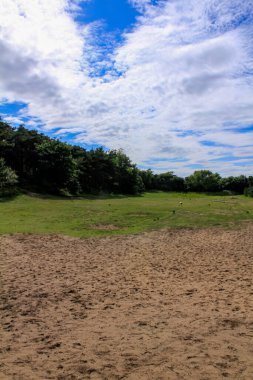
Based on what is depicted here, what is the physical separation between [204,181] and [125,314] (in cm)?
8878

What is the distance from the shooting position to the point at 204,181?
307 ft

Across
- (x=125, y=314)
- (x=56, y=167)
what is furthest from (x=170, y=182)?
Result: (x=125, y=314)

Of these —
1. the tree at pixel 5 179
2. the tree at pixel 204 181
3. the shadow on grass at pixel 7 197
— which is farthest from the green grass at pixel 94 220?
the tree at pixel 204 181

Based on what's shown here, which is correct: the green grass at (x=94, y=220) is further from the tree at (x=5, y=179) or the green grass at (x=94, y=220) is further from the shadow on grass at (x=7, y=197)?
the tree at (x=5, y=179)

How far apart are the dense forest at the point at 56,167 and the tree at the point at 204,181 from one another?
28.9 metres

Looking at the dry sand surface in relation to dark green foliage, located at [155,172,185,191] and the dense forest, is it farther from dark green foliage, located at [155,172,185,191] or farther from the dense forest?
dark green foliage, located at [155,172,185,191]

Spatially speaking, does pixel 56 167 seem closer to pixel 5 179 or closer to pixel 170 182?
pixel 5 179

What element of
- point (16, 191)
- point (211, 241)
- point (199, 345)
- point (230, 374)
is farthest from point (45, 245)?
point (16, 191)

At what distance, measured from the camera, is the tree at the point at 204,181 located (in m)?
92.9

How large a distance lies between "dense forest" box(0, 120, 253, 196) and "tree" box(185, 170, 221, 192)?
2892 centimetres

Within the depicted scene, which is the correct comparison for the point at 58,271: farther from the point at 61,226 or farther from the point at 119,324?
the point at 61,226

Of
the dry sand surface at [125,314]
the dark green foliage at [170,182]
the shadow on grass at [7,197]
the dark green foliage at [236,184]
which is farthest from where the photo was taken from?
the dark green foliage at [170,182]

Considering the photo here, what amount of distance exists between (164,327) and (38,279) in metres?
5.01

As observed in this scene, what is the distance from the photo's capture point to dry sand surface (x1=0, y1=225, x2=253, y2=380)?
5.30 meters
